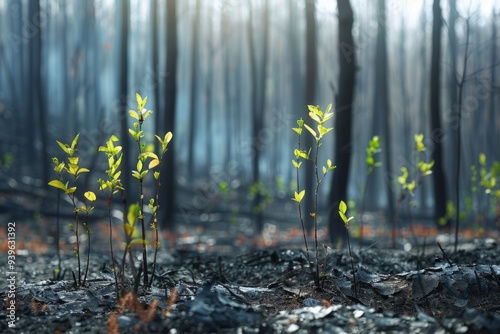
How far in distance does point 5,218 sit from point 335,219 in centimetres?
801

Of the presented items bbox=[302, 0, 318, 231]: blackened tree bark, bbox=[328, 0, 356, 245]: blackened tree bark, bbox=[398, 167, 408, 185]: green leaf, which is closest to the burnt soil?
bbox=[398, 167, 408, 185]: green leaf

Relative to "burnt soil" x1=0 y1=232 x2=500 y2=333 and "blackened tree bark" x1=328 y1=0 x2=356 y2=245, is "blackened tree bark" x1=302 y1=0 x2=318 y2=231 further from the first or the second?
"burnt soil" x1=0 y1=232 x2=500 y2=333

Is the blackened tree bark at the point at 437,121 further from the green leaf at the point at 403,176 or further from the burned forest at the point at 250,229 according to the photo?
the green leaf at the point at 403,176

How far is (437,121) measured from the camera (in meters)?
11.5

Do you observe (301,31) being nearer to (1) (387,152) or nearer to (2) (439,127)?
(1) (387,152)

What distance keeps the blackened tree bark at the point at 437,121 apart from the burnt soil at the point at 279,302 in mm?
7479

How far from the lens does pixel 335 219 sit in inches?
288

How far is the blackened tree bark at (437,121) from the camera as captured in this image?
11.0 metres

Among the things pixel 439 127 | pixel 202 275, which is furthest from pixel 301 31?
pixel 202 275

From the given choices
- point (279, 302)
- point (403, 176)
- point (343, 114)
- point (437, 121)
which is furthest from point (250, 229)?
point (279, 302)

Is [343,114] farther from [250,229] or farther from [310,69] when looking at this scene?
[250,229]

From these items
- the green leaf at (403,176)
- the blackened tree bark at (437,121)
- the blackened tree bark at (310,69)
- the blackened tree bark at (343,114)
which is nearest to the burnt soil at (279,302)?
the green leaf at (403,176)

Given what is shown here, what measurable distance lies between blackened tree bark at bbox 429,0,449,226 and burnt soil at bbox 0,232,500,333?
748 centimetres

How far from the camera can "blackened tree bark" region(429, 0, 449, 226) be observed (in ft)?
36.2
